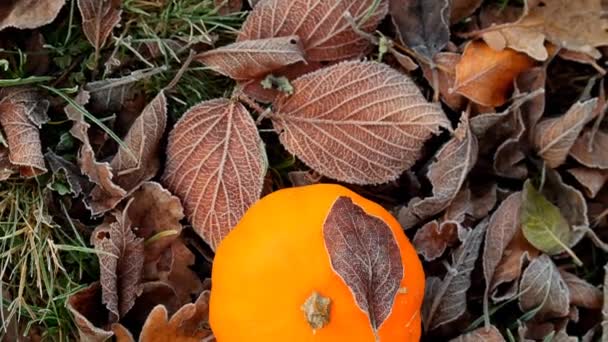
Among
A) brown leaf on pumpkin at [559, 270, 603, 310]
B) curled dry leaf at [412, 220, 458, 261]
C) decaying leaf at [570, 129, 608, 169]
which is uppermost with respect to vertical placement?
decaying leaf at [570, 129, 608, 169]

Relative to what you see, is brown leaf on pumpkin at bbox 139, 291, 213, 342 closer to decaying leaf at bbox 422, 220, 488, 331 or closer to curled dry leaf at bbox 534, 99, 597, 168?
decaying leaf at bbox 422, 220, 488, 331

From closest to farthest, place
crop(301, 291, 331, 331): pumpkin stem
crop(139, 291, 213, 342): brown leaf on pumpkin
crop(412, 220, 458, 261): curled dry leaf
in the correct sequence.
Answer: crop(301, 291, 331, 331): pumpkin stem, crop(139, 291, 213, 342): brown leaf on pumpkin, crop(412, 220, 458, 261): curled dry leaf

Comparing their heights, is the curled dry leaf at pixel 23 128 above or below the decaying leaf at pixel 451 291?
above

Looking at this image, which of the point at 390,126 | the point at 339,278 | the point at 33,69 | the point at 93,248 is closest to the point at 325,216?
the point at 339,278

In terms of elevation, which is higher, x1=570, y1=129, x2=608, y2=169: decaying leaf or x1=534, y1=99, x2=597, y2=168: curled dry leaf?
x1=534, y1=99, x2=597, y2=168: curled dry leaf

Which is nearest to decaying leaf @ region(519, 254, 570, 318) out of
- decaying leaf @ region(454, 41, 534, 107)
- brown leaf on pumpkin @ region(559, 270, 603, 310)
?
brown leaf on pumpkin @ region(559, 270, 603, 310)

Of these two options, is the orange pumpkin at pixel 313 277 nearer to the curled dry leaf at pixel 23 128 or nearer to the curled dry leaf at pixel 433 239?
the curled dry leaf at pixel 433 239

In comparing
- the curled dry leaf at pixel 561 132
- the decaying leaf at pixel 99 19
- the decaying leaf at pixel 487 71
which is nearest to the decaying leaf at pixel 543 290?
the curled dry leaf at pixel 561 132
